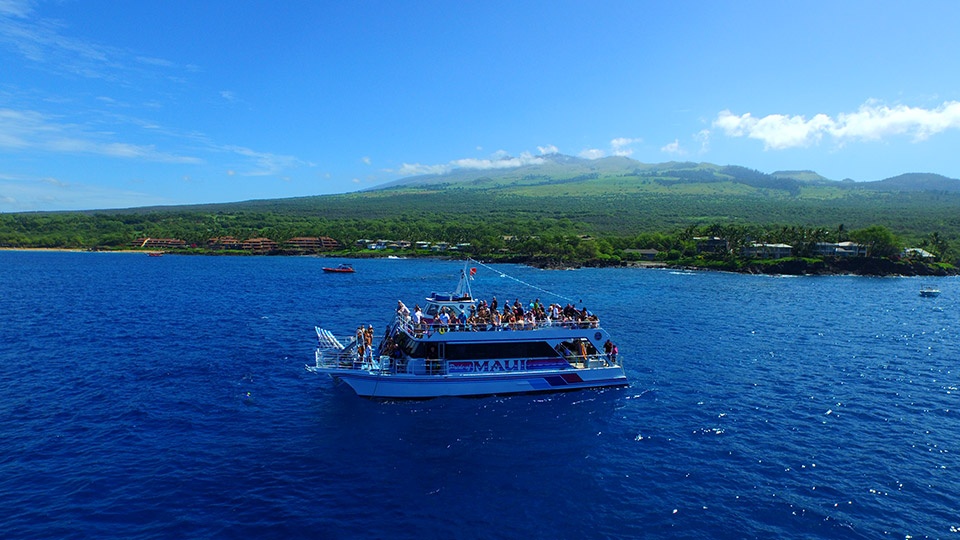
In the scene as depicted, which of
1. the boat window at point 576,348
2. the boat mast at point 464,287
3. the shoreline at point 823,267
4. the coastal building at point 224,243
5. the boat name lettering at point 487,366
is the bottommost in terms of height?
the shoreline at point 823,267

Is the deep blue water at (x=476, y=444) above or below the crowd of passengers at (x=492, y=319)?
below

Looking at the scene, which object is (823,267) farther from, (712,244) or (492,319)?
(492,319)

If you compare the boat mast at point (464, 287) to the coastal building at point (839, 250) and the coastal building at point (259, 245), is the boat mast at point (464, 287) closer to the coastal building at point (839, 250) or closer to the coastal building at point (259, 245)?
the coastal building at point (839, 250)

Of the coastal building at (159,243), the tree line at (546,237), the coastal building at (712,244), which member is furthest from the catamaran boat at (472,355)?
the coastal building at (159,243)

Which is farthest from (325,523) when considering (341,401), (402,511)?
(341,401)

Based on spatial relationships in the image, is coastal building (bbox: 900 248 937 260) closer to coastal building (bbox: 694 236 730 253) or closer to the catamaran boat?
coastal building (bbox: 694 236 730 253)

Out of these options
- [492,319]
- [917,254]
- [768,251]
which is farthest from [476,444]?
[917,254]

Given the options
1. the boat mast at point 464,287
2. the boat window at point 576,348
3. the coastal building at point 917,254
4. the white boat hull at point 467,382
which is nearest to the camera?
the white boat hull at point 467,382
